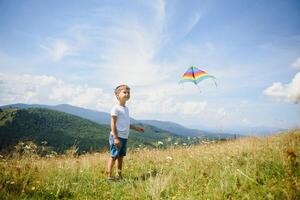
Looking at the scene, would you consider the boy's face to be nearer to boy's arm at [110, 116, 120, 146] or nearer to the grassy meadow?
boy's arm at [110, 116, 120, 146]

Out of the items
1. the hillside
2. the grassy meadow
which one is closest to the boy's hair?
the grassy meadow

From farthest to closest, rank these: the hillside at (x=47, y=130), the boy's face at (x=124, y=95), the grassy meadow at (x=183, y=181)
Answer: the hillside at (x=47, y=130)
the boy's face at (x=124, y=95)
the grassy meadow at (x=183, y=181)

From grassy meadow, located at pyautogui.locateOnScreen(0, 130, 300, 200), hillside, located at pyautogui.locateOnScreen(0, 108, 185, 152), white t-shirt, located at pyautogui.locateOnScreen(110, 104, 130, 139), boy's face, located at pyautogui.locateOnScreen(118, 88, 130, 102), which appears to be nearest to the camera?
grassy meadow, located at pyautogui.locateOnScreen(0, 130, 300, 200)

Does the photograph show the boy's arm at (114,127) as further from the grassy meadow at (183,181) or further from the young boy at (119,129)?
the grassy meadow at (183,181)

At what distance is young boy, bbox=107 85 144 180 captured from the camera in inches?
226

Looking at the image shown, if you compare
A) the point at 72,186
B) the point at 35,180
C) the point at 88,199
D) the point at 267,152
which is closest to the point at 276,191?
the point at 267,152

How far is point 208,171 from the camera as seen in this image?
4.88 m

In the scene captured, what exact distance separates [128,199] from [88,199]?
0.70 metres

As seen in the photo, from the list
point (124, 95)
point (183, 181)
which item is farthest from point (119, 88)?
point (183, 181)

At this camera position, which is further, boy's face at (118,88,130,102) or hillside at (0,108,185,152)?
hillside at (0,108,185,152)

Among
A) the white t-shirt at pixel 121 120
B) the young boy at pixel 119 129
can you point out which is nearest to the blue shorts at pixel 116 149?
the young boy at pixel 119 129

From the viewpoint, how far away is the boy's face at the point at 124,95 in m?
6.11

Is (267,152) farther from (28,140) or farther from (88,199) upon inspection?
(28,140)

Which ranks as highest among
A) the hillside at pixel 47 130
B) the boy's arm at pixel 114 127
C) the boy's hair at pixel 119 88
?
the boy's hair at pixel 119 88
